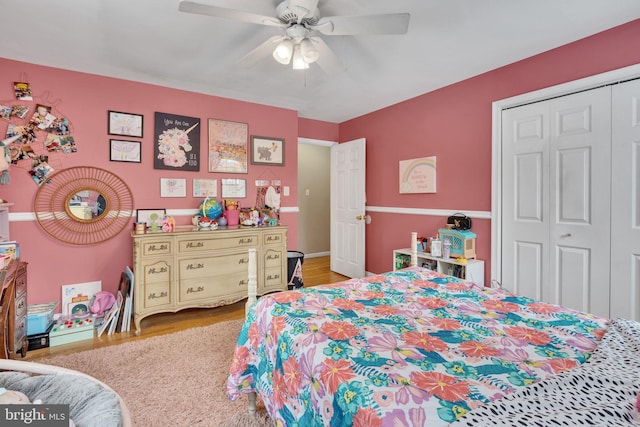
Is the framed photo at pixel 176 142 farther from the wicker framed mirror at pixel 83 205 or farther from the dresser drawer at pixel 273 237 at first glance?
the dresser drawer at pixel 273 237

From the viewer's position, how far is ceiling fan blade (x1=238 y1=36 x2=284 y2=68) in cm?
195

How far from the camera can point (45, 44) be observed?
2424 millimetres

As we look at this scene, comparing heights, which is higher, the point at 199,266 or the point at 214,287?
the point at 199,266

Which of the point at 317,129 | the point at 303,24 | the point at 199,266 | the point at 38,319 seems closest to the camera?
the point at 303,24

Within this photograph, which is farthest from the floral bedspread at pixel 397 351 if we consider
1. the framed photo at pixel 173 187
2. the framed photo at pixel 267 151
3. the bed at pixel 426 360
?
the framed photo at pixel 267 151

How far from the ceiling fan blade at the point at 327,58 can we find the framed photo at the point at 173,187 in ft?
7.00

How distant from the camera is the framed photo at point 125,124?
10.00 feet

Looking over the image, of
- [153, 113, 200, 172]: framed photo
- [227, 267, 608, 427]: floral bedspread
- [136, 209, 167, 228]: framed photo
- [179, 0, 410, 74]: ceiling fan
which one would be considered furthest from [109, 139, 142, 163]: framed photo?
[227, 267, 608, 427]: floral bedspread

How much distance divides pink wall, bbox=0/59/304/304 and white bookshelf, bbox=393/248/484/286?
2556mm

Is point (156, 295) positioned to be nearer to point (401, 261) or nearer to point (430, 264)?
point (401, 261)

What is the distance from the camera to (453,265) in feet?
10.2

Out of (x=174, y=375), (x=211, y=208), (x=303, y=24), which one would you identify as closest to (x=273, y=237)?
(x=211, y=208)

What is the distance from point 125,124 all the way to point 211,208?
1216 millimetres

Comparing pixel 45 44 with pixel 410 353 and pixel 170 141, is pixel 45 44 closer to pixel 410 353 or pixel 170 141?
pixel 170 141
